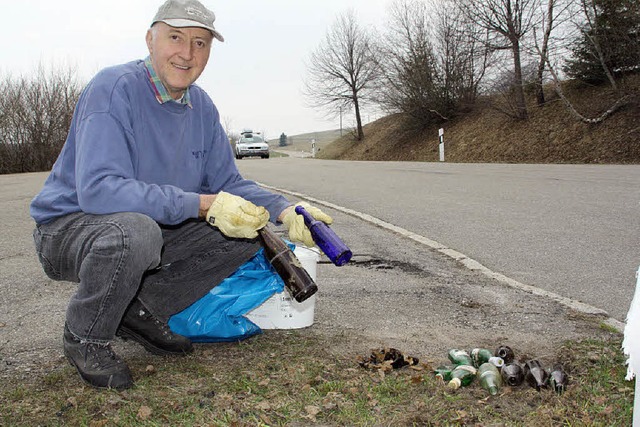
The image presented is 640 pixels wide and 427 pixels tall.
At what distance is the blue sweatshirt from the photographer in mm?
2586

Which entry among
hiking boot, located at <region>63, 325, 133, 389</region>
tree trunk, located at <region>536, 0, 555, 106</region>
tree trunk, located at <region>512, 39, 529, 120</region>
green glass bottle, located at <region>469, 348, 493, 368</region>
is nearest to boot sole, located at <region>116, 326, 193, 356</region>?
hiking boot, located at <region>63, 325, 133, 389</region>

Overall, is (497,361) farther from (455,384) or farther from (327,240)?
(327,240)

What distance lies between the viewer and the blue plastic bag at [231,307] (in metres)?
3.20

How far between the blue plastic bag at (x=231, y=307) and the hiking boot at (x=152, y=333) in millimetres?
Answer: 138

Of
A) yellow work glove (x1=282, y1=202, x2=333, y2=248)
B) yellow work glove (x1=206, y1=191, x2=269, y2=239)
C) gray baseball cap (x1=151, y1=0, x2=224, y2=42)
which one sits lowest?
yellow work glove (x1=282, y1=202, x2=333, y2=248)

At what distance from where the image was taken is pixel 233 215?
2.71m

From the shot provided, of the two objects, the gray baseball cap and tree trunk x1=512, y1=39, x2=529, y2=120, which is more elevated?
tree trunk x1=512, y1=39, x2=529, y2=120

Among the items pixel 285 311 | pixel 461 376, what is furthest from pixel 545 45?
pixel 461 376

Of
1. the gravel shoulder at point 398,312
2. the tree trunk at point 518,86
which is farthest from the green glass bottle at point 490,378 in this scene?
the tree trunk at point 518,86

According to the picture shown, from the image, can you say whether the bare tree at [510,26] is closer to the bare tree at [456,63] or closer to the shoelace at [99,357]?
the bare tree at [456,63]

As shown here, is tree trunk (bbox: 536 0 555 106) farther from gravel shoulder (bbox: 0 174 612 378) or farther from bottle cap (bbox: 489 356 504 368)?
bottle cap (bbox: 489 356 504 368)

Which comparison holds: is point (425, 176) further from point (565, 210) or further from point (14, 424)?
point (14, 424)

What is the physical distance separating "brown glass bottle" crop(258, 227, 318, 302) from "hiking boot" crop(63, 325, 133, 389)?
842 mm

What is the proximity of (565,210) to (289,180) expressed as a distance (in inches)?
292
